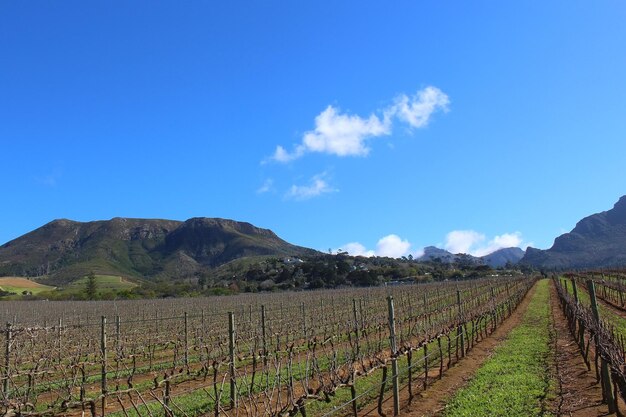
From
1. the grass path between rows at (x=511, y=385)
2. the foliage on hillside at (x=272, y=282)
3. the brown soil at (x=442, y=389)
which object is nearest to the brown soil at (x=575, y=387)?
the grass path between rows at (x=511, y=385)

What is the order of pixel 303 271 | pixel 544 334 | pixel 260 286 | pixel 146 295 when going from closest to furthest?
pixel 544 334
pixel 146 295
pixel 260 286
pixel 303 271

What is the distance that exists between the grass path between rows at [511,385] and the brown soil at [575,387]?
226 mm

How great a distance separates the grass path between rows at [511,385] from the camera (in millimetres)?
8141

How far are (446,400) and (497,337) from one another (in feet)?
31.7

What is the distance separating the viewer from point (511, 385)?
31.7ft

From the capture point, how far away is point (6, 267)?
200 meters

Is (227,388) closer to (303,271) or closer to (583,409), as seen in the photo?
(583,409)

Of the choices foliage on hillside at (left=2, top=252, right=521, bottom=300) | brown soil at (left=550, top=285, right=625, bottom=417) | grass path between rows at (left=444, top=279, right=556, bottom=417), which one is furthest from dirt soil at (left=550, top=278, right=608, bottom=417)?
foliage on hillside at (left=2, top=252, right=521, bottom=300)

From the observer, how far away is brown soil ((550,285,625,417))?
7863mm

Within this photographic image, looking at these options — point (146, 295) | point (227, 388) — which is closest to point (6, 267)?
point (146, 295)

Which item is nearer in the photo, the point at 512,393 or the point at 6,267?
the point at 512,393

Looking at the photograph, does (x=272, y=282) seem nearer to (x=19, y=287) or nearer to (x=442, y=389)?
(x=19, y=287)

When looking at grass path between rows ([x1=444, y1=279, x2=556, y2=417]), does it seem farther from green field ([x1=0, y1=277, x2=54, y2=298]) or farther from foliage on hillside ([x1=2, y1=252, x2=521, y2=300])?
green field ([x1=0, y1=277, x2=54, y2=298])

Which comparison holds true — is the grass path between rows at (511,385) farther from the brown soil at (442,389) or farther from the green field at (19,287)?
the green field at (19,287)
